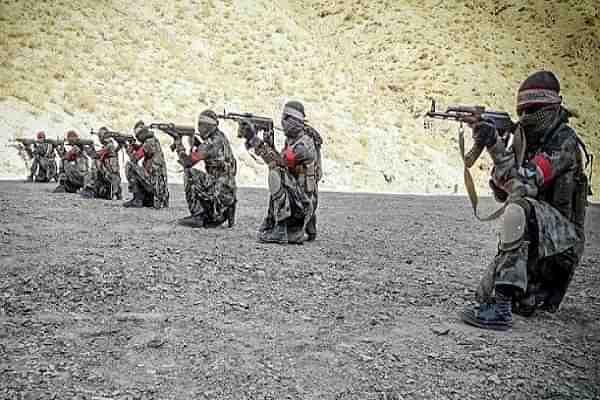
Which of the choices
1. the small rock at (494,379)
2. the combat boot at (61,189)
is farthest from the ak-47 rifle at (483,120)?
the combat boot at (61,189)

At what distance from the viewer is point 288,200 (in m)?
7.05

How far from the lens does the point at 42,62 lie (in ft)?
77.7

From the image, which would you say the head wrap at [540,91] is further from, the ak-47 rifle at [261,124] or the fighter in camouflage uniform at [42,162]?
the fighter in camouflage uniform at [42,162]

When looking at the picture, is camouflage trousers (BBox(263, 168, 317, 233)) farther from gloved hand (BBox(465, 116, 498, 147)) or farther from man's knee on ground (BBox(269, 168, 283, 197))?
gloved hand (BBox(465, 116, 498, 147))

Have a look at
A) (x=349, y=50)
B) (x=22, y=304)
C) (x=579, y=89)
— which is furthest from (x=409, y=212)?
(x=579, y=89)

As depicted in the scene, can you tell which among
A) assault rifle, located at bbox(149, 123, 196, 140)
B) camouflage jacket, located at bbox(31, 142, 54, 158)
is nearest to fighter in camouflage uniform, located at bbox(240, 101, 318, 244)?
assault rifle, located at bbox(149, 123, 196, 140)

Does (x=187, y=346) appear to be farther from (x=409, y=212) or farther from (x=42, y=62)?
(x=42, y=62)

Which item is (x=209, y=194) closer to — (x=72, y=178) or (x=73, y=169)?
(x=72, y=178)

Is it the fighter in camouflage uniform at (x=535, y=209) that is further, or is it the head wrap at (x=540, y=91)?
the head wrap at (x=540, y=91)

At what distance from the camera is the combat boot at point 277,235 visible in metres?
7.11

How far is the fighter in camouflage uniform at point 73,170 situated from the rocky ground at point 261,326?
20.7 feet

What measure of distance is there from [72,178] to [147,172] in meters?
3.73

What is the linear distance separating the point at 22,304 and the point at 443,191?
23421 millimetres

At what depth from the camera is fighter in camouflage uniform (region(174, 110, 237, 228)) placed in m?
8.19
